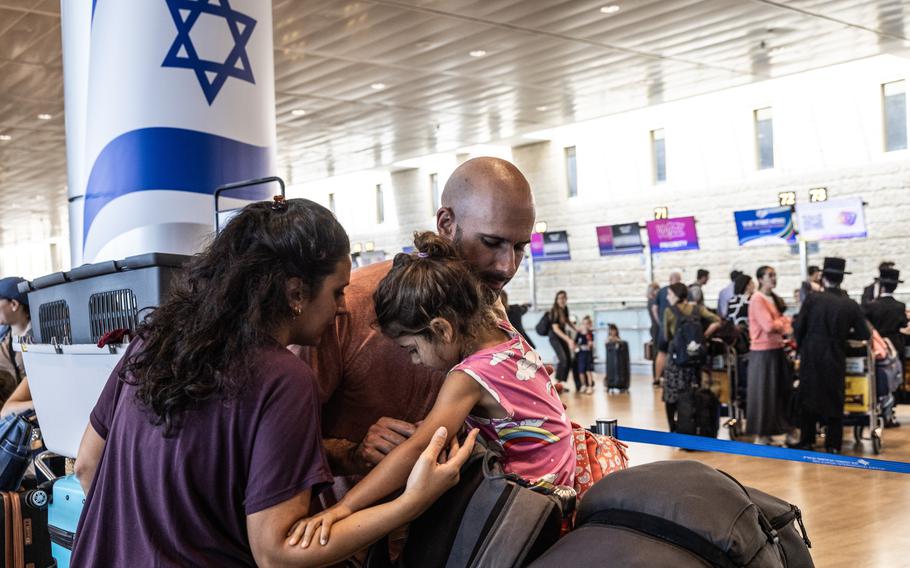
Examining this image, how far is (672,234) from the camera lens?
20891 mm

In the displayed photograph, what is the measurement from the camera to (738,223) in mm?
19297

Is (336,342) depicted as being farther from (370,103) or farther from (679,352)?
(370,103)

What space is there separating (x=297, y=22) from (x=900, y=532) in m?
9.59

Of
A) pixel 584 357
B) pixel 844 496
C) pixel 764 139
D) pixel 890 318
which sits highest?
pixel 764 139

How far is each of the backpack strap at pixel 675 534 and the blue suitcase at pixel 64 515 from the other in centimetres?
190

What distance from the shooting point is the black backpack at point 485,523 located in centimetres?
165

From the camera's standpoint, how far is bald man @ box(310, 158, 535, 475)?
211 centimetres

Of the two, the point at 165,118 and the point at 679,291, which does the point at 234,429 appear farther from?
the point at 679,291

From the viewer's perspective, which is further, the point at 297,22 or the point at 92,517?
the point at 297,22

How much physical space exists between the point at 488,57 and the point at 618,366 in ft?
19.0

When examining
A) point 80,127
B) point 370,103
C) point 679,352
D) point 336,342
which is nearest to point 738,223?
point 370,103

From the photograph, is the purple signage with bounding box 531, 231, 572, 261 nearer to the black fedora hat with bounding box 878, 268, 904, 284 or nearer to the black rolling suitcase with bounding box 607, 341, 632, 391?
the black rolling suitcase with bounding box 607, 341, 632, 391

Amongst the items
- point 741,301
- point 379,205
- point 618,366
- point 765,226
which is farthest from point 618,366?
point 379,205

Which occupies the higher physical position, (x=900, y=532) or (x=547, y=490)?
(x=547, y=490)
